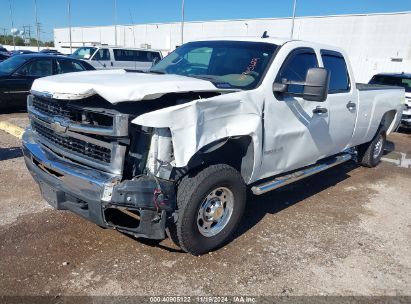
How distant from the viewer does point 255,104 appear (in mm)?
3629

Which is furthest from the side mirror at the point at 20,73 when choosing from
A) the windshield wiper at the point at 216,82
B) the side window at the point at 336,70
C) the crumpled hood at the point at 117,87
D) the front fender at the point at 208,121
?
the front fender at the point at 208,121

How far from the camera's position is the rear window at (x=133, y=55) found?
18130mm

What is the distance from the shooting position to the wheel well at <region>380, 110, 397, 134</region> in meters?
7.05

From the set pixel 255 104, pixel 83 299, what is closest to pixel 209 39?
pixel 255 104

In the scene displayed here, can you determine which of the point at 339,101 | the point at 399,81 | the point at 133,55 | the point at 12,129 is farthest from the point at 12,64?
the point at 399,81

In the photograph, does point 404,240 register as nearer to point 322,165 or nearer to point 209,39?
point 322,165

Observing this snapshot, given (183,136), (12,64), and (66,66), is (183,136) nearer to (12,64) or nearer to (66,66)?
(66,66)

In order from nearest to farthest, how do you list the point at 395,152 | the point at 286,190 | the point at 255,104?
the point at 255,104
the point at 286,190
the point at 395,152

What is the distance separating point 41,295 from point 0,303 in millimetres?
278

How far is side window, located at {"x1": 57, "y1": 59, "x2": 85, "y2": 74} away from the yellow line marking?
2534 mm

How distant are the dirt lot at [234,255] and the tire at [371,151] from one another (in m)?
2.02

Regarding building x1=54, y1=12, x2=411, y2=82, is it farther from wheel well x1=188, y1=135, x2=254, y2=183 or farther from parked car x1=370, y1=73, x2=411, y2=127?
wheel well x1=188, y1=135, x2=254, y2=183

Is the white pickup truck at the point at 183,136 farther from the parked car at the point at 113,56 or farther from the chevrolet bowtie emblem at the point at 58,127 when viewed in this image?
the parked car at the point at 113,56

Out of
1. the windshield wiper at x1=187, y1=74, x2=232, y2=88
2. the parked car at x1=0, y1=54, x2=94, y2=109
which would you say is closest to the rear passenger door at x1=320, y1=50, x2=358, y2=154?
the windshield wiper at x1=187, y1=74, x2=232, y2=88
